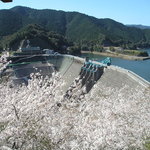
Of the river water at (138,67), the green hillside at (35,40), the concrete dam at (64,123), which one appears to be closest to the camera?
the concrete dam at (64,123)

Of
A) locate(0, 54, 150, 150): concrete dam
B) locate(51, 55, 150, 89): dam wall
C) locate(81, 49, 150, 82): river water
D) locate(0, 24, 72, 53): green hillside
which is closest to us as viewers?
locate(0, 54, 150, 150): concrete dam

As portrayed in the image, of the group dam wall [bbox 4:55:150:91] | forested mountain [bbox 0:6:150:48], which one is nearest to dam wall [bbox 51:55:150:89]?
dam wall [bbox 4:55:150:91]

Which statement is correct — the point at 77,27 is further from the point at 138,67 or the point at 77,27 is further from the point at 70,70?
the point at 70,70

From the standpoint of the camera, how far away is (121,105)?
27.3ft

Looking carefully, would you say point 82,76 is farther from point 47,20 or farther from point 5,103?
point 47,20

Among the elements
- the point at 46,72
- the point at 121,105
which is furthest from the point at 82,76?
the point at 121,105

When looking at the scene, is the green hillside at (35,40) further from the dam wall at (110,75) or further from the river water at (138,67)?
the dam wall at (110,75)

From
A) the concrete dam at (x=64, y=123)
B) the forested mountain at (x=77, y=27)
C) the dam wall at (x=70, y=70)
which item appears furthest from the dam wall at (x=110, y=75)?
the forested mountain at (x=77, y=27)

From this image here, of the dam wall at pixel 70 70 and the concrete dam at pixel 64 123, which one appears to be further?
the dam wall at pixel 70 70

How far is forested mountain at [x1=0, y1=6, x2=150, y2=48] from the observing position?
99.9m

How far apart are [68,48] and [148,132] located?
63133 millimetres

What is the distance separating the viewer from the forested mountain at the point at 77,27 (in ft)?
328

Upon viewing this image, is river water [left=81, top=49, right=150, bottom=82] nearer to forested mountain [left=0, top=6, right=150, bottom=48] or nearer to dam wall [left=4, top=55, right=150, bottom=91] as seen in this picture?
dam wall [left=4, top=55, right=150, bottom=91]

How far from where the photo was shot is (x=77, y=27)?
436 feet
